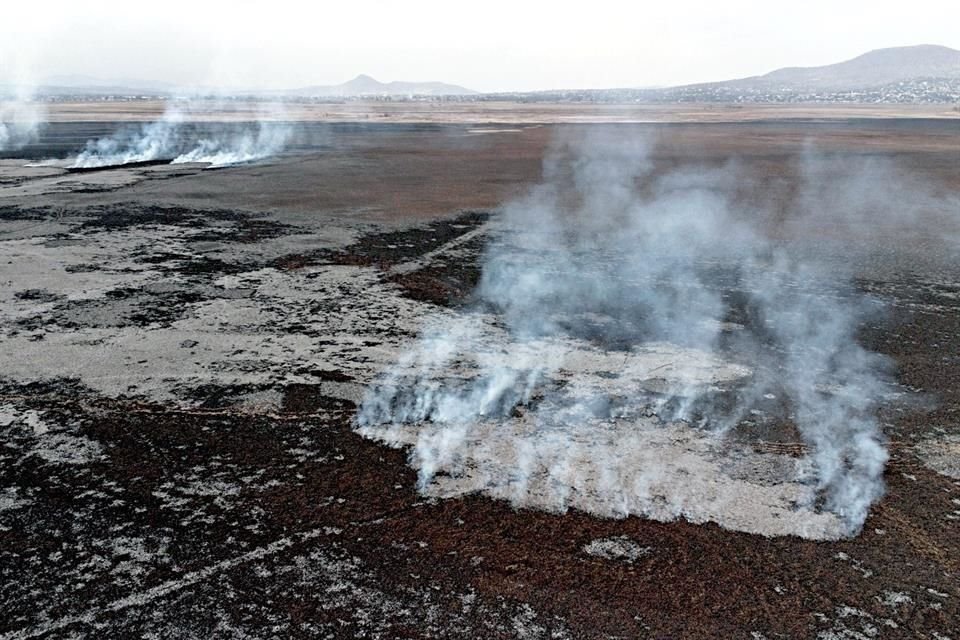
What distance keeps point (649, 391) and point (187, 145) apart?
3595cm

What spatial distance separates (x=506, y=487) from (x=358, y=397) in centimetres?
216

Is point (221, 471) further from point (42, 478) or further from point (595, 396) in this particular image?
point (595, 396)

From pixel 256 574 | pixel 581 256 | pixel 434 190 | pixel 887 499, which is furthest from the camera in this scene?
pixel 434 190

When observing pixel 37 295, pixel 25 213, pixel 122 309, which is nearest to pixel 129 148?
pixel 25 213

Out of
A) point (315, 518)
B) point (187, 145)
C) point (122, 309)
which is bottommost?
point (315, 518)

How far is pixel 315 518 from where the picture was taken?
211 inches

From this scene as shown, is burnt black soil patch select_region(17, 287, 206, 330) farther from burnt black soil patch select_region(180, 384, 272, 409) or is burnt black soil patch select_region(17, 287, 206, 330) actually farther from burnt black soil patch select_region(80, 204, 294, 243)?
burnt black soil patch select_region(80, 204, 294, 243)

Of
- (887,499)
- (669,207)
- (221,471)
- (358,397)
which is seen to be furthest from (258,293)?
(669,207)

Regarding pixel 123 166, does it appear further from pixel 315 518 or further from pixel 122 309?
pixel 315 518

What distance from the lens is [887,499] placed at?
18.8 feet

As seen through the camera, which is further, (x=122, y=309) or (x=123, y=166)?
(x=123, y=166)

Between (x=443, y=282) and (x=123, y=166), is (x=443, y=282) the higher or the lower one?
the lower one

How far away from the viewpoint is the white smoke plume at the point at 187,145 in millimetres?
30922

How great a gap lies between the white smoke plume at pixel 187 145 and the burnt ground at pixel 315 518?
21506 millimetres
